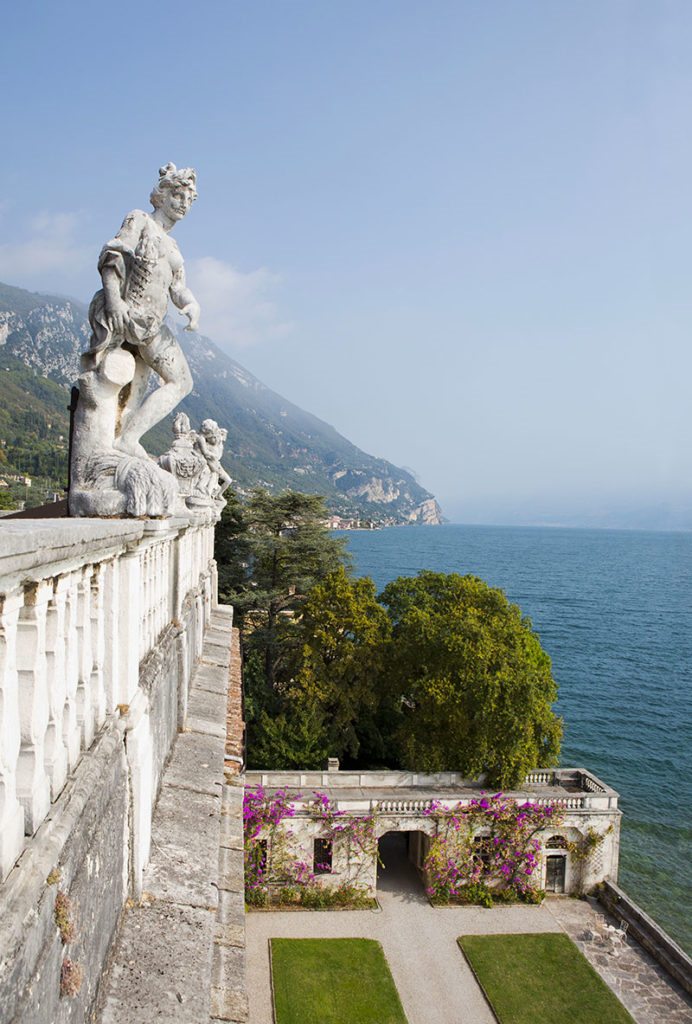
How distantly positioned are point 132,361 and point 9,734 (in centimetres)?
389

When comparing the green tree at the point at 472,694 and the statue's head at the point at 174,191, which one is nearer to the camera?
the statue's head at the point at 174,191

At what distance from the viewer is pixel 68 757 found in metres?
2.65

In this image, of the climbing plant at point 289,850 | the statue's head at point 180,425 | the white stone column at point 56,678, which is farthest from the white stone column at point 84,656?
the climbing plant at point 289,850

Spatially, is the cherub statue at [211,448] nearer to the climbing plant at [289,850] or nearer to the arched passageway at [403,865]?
the climbing plant at [289,850]

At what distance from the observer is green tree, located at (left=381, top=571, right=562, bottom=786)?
2225cm

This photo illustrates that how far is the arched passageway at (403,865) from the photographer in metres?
22.0

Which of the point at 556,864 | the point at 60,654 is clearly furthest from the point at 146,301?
the point at 556,864

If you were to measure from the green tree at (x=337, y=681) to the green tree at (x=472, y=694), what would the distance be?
902mm

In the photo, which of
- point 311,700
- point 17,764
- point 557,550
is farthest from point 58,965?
point 557,550

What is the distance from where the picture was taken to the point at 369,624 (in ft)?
86.0

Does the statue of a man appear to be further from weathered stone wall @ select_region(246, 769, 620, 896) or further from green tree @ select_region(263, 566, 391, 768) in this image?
green tree @ select_region(263, 566, 391, 768)

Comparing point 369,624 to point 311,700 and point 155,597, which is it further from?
point 155,597

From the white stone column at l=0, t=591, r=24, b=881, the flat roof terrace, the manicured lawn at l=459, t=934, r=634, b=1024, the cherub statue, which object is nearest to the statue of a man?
the white stone column at l=0, t=591, r=24, b=881

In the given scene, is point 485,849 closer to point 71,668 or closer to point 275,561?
point 275,561
